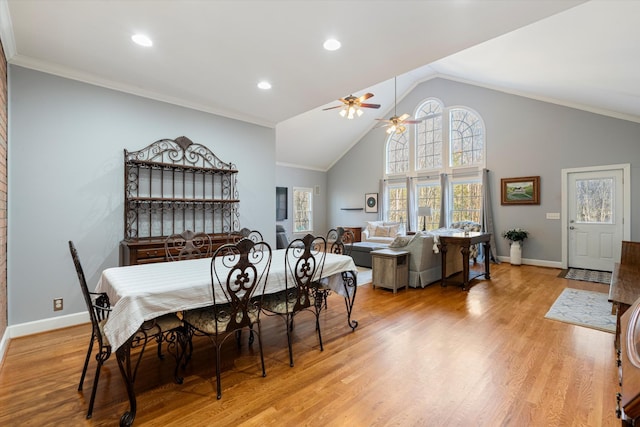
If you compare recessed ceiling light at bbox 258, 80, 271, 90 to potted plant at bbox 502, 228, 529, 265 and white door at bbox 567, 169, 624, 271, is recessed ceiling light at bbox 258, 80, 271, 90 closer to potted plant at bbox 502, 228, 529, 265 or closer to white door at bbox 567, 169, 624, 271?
potted plant at bbox 502, 228, 529, 265

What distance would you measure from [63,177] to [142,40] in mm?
1739

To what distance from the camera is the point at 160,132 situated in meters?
3.80

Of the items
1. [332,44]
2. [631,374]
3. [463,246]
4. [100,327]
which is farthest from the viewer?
[463,246]

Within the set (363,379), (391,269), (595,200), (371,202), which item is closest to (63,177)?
(363,379)

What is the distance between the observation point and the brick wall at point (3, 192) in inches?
101

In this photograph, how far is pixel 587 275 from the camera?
5.37m

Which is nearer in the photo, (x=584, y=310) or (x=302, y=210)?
(x=584, y=310)

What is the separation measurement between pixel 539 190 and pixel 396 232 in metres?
3.18

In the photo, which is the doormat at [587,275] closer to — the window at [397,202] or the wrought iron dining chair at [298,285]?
the window at [397,202]

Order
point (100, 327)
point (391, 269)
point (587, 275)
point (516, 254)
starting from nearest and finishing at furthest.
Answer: point (100, 327), point (391, 269), point (587, 275), point (516, 254)

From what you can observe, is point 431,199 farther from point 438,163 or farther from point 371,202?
point 371,202

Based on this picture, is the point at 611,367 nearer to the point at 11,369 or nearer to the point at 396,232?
the point at 11,369

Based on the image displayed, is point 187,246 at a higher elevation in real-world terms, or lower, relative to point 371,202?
lower

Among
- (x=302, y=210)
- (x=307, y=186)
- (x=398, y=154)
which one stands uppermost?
(x=398, y=154)
